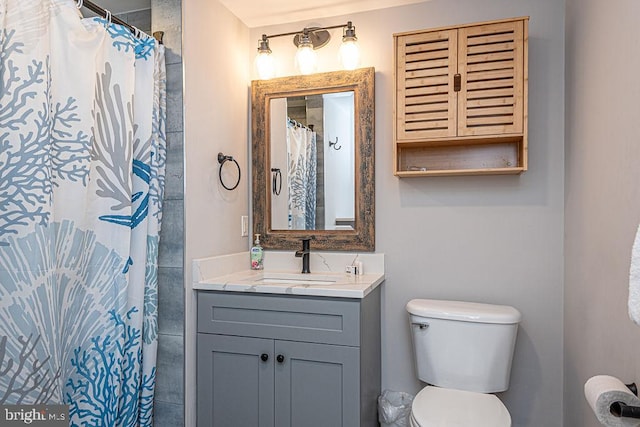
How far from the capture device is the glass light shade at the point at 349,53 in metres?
2.16

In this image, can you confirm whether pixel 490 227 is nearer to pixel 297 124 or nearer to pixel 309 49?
pixel 297 124

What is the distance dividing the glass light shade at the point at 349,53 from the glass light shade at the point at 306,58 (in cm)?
16

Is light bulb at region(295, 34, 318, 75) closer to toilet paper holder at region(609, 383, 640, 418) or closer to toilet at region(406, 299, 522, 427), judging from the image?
toilet at region(406, 299, 522, 427)

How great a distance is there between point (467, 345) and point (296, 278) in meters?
0.92

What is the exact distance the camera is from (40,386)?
1335mm

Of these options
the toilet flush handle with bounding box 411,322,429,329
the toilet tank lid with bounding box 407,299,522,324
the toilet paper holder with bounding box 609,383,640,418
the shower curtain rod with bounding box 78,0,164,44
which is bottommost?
the toilet flush handle with bounding box 411,322,429,329

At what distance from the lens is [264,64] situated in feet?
7.63

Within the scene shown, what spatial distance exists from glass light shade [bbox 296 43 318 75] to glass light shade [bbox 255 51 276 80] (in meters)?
0.17

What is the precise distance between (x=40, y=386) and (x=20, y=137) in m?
0.81

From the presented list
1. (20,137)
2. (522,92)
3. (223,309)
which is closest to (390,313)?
(223,309)

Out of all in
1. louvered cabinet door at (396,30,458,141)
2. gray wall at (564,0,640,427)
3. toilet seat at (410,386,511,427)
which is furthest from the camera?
louvered cabinet door at (396,30,458,141)

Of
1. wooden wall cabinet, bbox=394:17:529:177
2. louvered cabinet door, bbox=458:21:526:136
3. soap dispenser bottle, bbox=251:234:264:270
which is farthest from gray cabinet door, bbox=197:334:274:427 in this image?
louvered cabinet door, bbox=458:21:526:136

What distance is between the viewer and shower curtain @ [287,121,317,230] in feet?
7.70

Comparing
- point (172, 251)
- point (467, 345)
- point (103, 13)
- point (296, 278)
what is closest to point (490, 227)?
point (467, 345)
